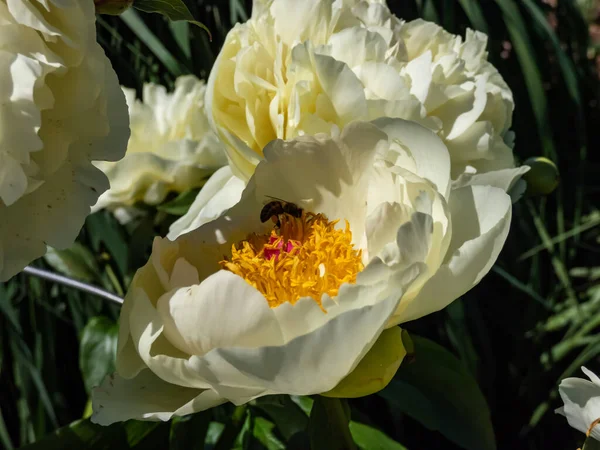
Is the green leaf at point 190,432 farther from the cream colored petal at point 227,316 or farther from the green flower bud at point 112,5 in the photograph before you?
the green flower bud at point 112,5

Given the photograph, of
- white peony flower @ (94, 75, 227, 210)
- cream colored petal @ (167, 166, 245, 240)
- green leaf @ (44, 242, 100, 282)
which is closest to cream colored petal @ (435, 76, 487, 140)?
cream colored petal @ (167, 166, 245, 240)

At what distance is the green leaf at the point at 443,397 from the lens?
0.36m

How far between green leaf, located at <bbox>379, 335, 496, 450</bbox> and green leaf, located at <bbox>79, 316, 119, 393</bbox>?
0.24 meters

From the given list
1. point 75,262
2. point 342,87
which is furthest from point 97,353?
point 342,87

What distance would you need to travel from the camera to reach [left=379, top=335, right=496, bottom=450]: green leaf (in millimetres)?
364

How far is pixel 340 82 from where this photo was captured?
0.33 metres

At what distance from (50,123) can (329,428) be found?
0.18 metres

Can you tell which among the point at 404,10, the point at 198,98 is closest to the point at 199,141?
the point at 198,98

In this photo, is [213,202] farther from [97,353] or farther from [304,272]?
[97,353]

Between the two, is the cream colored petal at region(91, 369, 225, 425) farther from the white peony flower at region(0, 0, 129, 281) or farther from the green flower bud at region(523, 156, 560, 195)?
the green flower bud at region(523, 156, 560, 195)

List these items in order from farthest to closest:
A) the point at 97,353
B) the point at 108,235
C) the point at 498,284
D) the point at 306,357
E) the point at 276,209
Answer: the point at 498,284 < the point at 108,235 < the point at 97,353 < the point at 276,209 < the point at 306,357

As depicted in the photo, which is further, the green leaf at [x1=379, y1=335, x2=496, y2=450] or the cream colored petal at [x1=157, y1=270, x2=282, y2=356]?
the green leaf at [x1=379, y1=335, x2=496, y2=450]

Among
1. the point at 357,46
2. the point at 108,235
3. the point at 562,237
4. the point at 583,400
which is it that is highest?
the point at 357,46

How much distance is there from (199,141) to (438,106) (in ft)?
0.91
